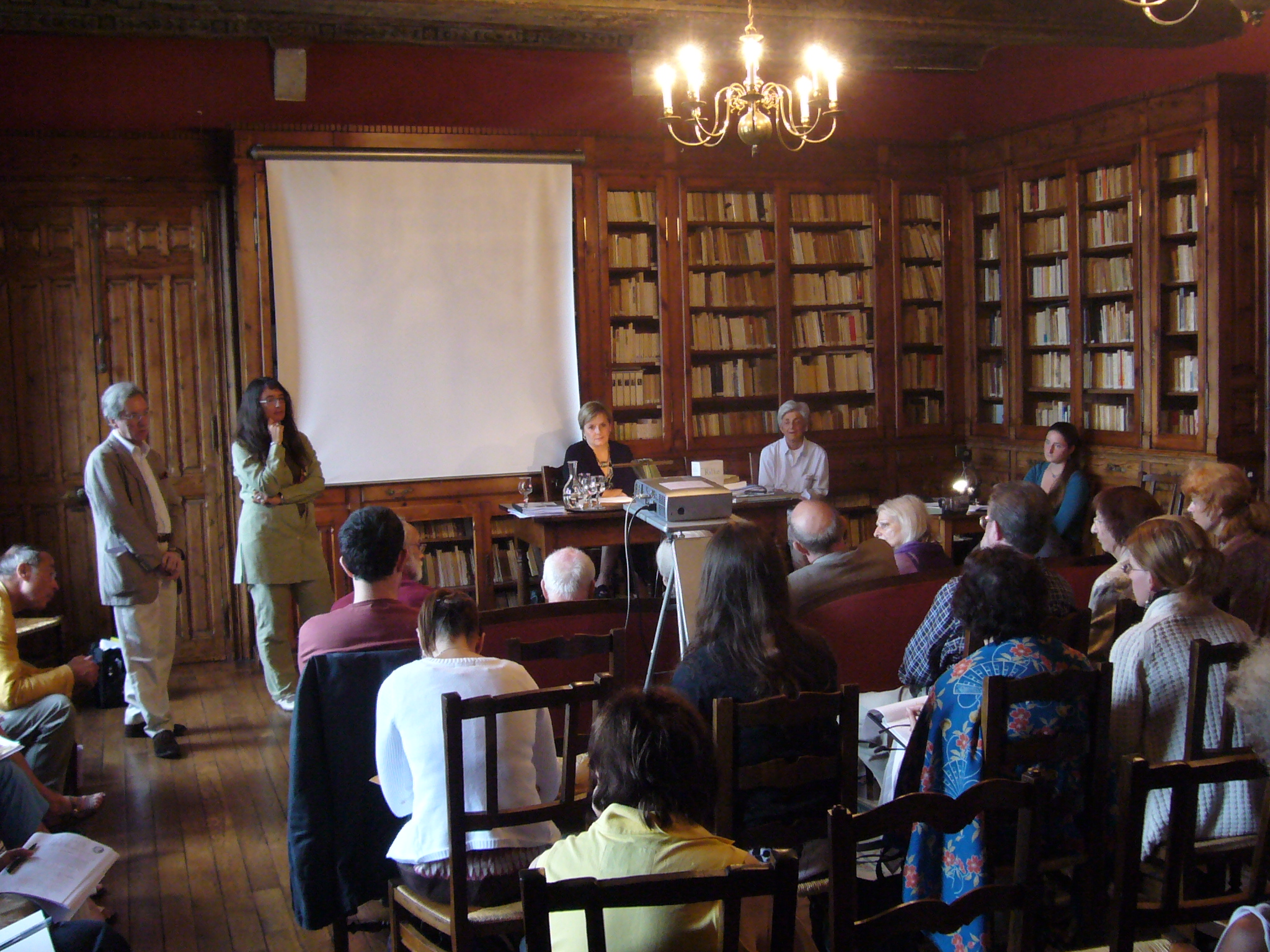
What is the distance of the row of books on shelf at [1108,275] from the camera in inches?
264

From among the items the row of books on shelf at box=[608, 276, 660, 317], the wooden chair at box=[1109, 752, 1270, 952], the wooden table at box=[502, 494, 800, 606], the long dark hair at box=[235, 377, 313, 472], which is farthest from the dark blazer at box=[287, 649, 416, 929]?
the row of books on shelf at box=[608, 276, 660, 317]

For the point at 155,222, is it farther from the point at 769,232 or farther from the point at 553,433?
the point at 769,232

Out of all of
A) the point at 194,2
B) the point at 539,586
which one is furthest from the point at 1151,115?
the point at 194,2

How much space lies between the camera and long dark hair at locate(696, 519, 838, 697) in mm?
2581

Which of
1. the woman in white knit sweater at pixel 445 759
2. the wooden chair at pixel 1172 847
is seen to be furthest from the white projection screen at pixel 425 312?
the wooden chair at pixel 1172 847

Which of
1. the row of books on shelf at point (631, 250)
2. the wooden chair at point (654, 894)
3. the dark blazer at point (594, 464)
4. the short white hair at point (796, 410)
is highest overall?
the row of books on shelf at point (631, 250)

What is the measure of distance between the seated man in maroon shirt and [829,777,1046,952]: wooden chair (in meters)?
1.59

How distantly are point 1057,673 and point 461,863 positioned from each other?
129 centimetres

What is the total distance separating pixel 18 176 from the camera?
6.04 meters

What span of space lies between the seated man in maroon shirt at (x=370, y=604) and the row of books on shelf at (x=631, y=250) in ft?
13.1

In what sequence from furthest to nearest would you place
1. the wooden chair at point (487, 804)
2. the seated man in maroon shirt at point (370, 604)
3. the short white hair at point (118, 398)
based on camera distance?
the short white hair at point (118, 398), the seated man in maroon shirt at point (370, 604), the wooden chair at point (487, 804)

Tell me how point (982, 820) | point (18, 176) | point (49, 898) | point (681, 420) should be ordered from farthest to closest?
point (681, 420) → point (18, 176) → point (49, 898) → point (982, 820)

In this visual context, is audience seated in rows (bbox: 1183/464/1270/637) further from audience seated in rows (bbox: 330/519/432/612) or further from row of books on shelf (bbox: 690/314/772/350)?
row of books on shelf (bbox: 690/314/772/350)

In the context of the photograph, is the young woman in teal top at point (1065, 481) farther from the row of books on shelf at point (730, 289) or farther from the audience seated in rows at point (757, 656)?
the audience seated in rows at point (757, 656)
